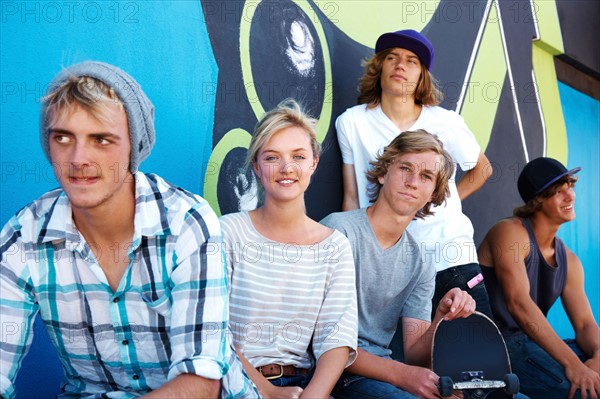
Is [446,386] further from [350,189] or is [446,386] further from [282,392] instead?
[350,189]

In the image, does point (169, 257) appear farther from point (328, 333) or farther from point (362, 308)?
point (362, 308)

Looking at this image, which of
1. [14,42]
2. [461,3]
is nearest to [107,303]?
[14,42]

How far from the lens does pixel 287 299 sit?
2623mm

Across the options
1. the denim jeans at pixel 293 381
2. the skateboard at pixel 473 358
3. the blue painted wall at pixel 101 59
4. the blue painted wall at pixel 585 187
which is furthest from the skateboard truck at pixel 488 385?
the blue painted wall at pixel 585 187

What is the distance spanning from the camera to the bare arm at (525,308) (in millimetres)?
3951

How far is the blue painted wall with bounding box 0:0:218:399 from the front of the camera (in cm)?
272

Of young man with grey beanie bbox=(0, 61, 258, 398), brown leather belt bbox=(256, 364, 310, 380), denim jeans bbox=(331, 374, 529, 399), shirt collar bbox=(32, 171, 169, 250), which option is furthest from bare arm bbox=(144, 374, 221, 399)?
denim jeans bbox=(331, 374, 529, 399)

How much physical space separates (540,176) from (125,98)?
10.4 ft

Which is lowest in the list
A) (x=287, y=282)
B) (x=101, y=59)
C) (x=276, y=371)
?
(x=276, y=371)

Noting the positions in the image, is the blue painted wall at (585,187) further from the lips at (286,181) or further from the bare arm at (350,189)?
the lips at (286,181)

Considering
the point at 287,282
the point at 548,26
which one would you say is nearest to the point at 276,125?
the point at 287,282

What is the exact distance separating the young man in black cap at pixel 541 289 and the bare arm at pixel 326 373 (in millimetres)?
1878

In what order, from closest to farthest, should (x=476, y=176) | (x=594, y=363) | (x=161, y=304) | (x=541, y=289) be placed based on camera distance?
(x=161, y=304) → (x=594, y=363) → (x=476, y=176) → (x=541, y=289)

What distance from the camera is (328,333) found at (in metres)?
2.60
